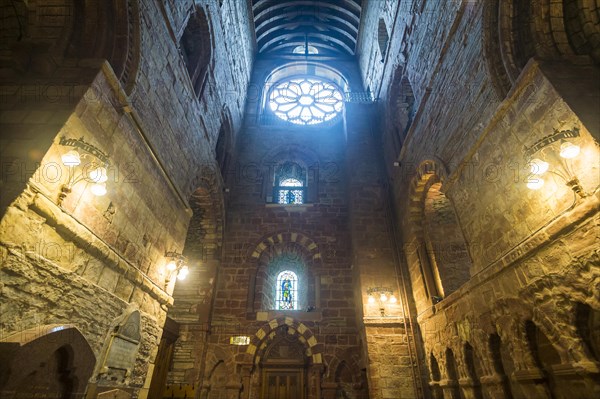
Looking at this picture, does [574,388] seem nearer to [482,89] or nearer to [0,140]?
[482,89]

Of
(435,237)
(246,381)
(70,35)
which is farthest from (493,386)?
(70,35)

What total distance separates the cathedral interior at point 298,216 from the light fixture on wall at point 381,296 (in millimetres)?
57

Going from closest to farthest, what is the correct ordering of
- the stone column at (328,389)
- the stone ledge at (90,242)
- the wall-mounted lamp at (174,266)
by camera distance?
the stone ledge at (90,242), the wall-mounted lamp at (174,266), the stone column at (328,389)

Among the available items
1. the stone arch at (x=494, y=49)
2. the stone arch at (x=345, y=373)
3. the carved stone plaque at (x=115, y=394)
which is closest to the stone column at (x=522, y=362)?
the stone arch at (x=494, y=49)

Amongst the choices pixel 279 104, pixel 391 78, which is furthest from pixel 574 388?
pixel 279 104

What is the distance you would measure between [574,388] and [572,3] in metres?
4.20

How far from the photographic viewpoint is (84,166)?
3.00m

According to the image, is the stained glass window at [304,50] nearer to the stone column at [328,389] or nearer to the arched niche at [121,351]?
the stone column at [328,389]

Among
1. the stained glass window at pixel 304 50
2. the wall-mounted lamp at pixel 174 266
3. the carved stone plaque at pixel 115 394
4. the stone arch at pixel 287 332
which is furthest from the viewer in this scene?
the stained glass window at pixel 304 50

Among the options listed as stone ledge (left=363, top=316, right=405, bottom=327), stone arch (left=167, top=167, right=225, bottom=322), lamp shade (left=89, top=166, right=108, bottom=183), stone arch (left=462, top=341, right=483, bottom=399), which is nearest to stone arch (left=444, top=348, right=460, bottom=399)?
stone arch (left=462, top=341, right=483, bottom=399)

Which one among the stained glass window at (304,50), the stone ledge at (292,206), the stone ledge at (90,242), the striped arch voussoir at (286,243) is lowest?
the stone ledge at (90,242)

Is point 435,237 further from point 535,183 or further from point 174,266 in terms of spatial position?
point 174,266

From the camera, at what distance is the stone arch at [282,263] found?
7992 millimetres

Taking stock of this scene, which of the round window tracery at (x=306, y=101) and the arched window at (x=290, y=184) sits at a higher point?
the round window tracery at (x=306, y=101)
